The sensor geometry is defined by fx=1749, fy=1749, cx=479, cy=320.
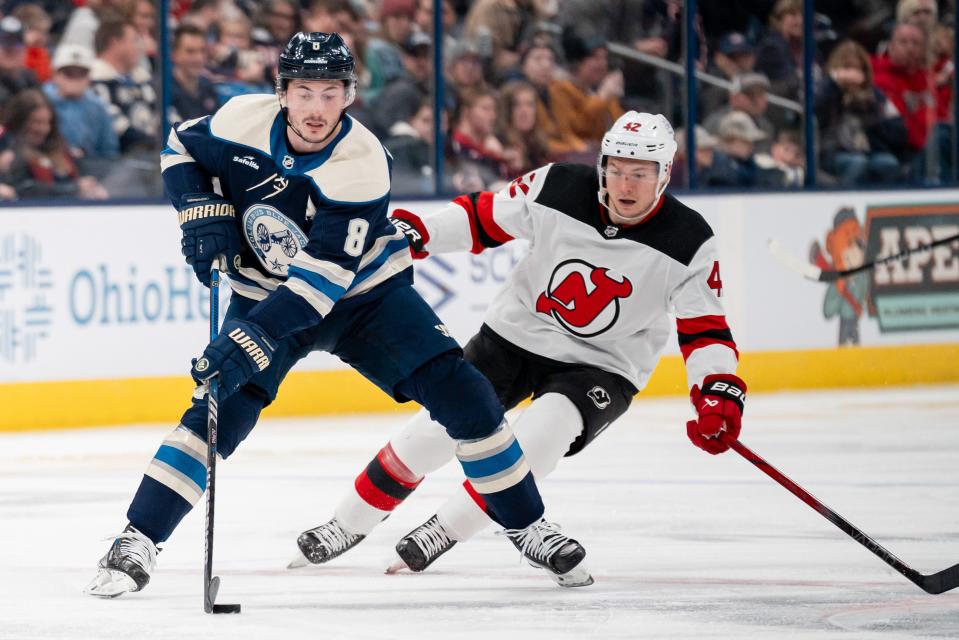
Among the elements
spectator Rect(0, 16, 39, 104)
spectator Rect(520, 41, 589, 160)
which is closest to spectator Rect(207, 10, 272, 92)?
spectator Rect(0, 16, 39, 104)

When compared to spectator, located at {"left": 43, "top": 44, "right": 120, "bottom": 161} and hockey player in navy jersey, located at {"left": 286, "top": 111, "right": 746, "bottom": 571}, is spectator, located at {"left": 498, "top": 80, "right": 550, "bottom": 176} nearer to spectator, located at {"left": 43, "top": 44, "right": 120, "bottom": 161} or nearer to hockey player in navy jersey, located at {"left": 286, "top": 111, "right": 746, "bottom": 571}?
spectator, located at {"left": 43, "top": 44, "right": 120, "bottom": 161}

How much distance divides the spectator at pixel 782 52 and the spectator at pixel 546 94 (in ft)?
3.51

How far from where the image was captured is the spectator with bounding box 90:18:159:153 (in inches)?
262

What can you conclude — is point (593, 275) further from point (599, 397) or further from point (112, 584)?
point (112, 584)

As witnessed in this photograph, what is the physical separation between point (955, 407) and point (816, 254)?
1.15 meters

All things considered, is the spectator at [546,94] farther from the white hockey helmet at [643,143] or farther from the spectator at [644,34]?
the white hockey helmet at [643,143]

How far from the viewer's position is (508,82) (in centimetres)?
767

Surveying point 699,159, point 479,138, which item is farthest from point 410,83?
point 699,159

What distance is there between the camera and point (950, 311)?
8.02m

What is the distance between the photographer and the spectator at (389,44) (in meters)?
7.34

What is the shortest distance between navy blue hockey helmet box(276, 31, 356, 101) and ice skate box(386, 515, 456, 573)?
37.1 inches

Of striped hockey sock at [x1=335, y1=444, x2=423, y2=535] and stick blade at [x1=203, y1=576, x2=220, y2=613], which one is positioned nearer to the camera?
stick blade at [x1=203, y1=576, x2=220, y2=613]

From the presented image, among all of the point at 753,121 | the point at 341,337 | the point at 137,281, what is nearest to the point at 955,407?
the point at 753,121

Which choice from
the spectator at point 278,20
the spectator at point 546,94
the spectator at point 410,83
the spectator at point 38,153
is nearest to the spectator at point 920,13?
the spectator at point 546,94
